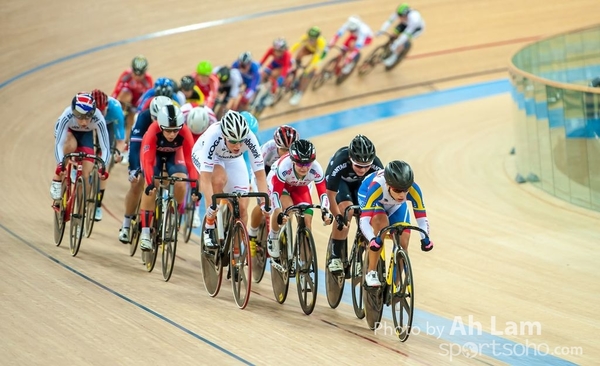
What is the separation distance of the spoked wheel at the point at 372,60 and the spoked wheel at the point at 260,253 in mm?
8546

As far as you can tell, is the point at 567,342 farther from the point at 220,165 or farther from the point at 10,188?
the point at 10,188

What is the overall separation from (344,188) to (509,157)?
17.4ft

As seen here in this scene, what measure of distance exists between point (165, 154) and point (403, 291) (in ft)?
7.66

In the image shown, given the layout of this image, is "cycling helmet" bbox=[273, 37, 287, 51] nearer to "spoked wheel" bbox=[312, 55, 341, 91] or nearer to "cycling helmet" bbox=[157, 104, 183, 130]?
"spoked wheel" bbox=[312, 55, 341, 91]

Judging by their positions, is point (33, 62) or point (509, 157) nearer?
point (509, 157)

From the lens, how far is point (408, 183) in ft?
17.3

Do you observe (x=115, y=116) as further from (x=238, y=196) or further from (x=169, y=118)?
(x=238, y=196)

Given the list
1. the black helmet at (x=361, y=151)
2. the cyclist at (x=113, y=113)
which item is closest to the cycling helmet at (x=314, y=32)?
the cyclist at (x=113, y=113)

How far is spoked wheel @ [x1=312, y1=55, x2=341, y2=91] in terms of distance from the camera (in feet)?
47.5

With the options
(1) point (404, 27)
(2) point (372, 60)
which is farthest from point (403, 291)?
(1) point (404, 27)

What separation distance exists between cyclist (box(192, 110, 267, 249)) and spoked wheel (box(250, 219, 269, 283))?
1.44ft

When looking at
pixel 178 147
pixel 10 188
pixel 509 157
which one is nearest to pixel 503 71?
pixel 509 157

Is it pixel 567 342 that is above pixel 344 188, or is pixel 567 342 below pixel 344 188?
below

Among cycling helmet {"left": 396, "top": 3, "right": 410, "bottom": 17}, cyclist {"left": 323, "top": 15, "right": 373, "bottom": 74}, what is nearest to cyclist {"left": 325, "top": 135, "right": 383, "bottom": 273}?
cyclist {"left": 323, "top": 15, "right": 373, "bottom": 74}
